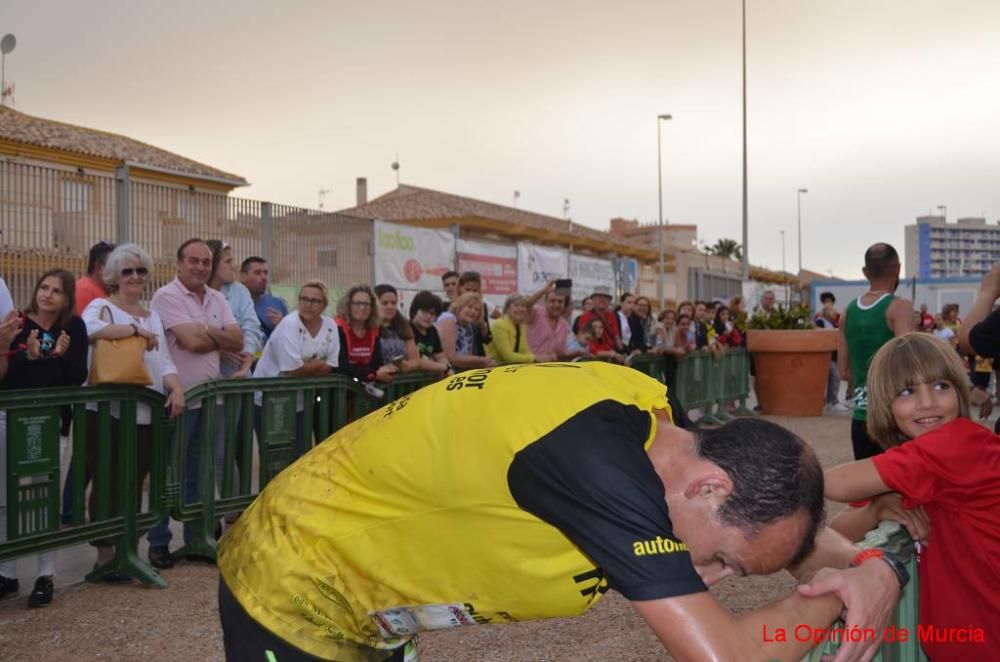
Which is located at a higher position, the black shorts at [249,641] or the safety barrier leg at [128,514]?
the black shorts at [249,641]

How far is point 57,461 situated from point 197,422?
1081mm

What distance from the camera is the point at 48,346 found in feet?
18.2

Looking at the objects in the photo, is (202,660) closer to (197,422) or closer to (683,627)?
(197,422)

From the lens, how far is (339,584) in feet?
6.34

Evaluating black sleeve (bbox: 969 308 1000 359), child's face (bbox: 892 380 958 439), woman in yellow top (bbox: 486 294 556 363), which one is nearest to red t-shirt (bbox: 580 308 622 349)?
woman in yellow top (bbox: 486 294 556 363)

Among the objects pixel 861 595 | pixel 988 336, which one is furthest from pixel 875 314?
pixel 861 595

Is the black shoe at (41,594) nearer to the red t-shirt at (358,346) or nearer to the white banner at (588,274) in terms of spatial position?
the red t-shirt at (358,346)

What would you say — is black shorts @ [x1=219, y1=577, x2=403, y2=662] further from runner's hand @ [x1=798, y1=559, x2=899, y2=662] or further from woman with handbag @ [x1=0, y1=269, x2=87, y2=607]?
woman with handbag @ [x1=0, y1=269, x2=87, y2=607]

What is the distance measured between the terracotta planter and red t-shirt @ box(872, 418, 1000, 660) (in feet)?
41.4

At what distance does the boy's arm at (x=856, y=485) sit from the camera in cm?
257

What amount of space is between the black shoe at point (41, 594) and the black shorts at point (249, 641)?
372 centimetres

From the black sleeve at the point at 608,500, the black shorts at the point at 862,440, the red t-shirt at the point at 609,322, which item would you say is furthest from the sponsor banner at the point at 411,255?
the black sleeve at the point at 608,500

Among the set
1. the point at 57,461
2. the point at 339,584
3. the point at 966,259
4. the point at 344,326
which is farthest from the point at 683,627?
the point at 966,259

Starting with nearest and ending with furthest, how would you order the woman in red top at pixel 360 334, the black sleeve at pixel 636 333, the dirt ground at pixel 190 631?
the dirt ground at pixel 190 631, the woman in red top at pixel 360 334, the black sleeve at pixel 636 333
